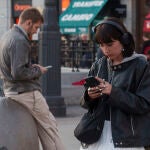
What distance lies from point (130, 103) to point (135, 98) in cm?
5

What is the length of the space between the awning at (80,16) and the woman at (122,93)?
1968 centimetres

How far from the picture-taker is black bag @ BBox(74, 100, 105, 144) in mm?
4137

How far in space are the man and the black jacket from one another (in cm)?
283

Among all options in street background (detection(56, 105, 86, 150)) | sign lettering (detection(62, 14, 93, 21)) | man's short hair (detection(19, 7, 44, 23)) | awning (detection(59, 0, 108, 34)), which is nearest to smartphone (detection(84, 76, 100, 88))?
man's short hair (detection(19, 7, 44, 23))

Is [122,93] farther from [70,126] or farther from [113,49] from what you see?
[70,126]

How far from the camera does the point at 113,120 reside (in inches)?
161

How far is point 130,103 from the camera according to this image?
404cm

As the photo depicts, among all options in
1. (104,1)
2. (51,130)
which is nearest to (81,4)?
(104,1)

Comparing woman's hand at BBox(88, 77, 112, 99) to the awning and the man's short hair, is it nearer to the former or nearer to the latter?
the man's short hair

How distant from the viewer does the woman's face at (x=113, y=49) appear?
408cm

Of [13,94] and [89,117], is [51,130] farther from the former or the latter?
[89,117]

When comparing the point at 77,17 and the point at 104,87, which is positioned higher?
the point at 77,17

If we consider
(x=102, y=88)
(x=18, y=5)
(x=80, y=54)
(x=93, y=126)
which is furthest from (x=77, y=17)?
(x=102, y=88)

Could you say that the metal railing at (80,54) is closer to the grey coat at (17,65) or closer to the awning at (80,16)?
the awning at (80,16)
